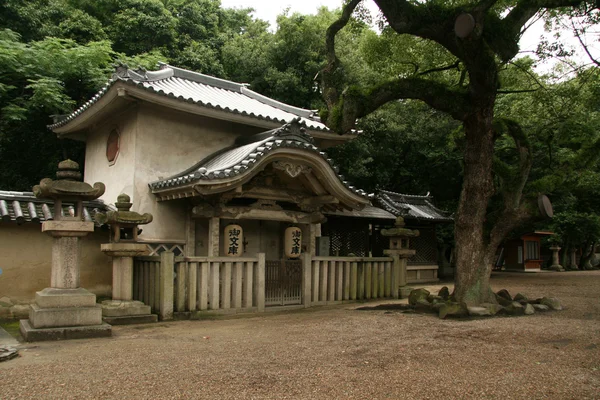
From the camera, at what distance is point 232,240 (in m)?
11.6

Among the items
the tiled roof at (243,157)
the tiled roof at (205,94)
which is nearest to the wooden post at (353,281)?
the tiled roof at (243,157)

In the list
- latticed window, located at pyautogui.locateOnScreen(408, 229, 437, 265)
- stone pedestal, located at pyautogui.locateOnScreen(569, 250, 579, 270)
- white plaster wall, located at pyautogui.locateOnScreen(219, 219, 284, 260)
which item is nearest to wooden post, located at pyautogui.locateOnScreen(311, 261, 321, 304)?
white plaster wall, located at pyautogui.locateOnScreen(219, 219, 284, 260)

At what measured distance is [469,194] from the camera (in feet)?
32.7

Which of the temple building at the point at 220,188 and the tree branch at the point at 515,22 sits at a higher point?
the tree branch at the point at 515,22

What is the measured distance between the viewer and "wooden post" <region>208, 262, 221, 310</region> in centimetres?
1020

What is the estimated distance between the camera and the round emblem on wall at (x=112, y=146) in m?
13.4

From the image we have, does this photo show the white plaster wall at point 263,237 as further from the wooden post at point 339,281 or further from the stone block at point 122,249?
the stone block at point 122,249

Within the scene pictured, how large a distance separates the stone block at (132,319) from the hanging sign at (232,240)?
2.56 metres

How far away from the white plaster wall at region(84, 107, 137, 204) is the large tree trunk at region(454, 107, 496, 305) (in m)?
7.93

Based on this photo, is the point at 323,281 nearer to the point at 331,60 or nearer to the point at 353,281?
the point at 353,281

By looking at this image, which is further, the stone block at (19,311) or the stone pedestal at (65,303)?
the stone block at (19,311)

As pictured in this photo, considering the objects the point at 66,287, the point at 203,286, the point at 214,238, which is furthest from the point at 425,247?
the point at 66,287

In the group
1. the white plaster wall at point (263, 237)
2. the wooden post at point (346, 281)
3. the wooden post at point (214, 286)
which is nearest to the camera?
the wooden post at point (214, 286)

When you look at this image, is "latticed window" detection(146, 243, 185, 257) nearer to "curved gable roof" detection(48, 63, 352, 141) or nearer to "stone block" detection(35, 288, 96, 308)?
"curved gable roof" detection(48, 63, 352, 141)
